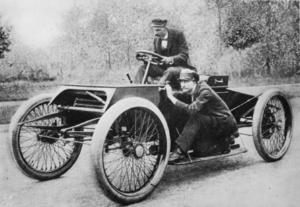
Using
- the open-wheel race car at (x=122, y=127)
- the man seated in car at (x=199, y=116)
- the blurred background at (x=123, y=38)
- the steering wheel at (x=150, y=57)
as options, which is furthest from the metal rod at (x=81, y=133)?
the blurred background at (x=123, y=38)

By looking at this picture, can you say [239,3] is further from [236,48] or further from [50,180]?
[50,180]

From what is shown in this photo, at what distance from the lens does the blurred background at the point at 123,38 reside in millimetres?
4789

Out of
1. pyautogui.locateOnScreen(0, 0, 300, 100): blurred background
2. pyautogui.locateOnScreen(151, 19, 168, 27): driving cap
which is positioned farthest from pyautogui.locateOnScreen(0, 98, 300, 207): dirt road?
pyautogui.locateOnScreen(151, 19, 168, 27): driving cap

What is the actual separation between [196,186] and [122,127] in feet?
2.99

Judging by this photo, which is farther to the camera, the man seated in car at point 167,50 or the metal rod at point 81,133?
the man seated in car at point 167,50

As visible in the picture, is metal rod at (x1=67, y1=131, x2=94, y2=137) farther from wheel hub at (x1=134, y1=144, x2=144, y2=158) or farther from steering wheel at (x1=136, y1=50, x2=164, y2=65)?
steering wheel at (x1=136, y1=50, x2=164, y2=65)

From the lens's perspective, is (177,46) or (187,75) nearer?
(187,75)

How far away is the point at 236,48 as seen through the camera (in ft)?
21.9

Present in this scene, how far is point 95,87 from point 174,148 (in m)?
1.10

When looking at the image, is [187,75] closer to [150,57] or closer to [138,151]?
[150,57]

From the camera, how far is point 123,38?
19.4ft

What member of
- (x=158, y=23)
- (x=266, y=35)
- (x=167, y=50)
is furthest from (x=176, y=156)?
(x=266, y=35)

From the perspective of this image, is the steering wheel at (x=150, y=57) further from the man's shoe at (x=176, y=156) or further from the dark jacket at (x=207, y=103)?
the man's shoe at (x=176, y=156)

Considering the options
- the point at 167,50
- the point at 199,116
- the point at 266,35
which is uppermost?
the point at 266,35
